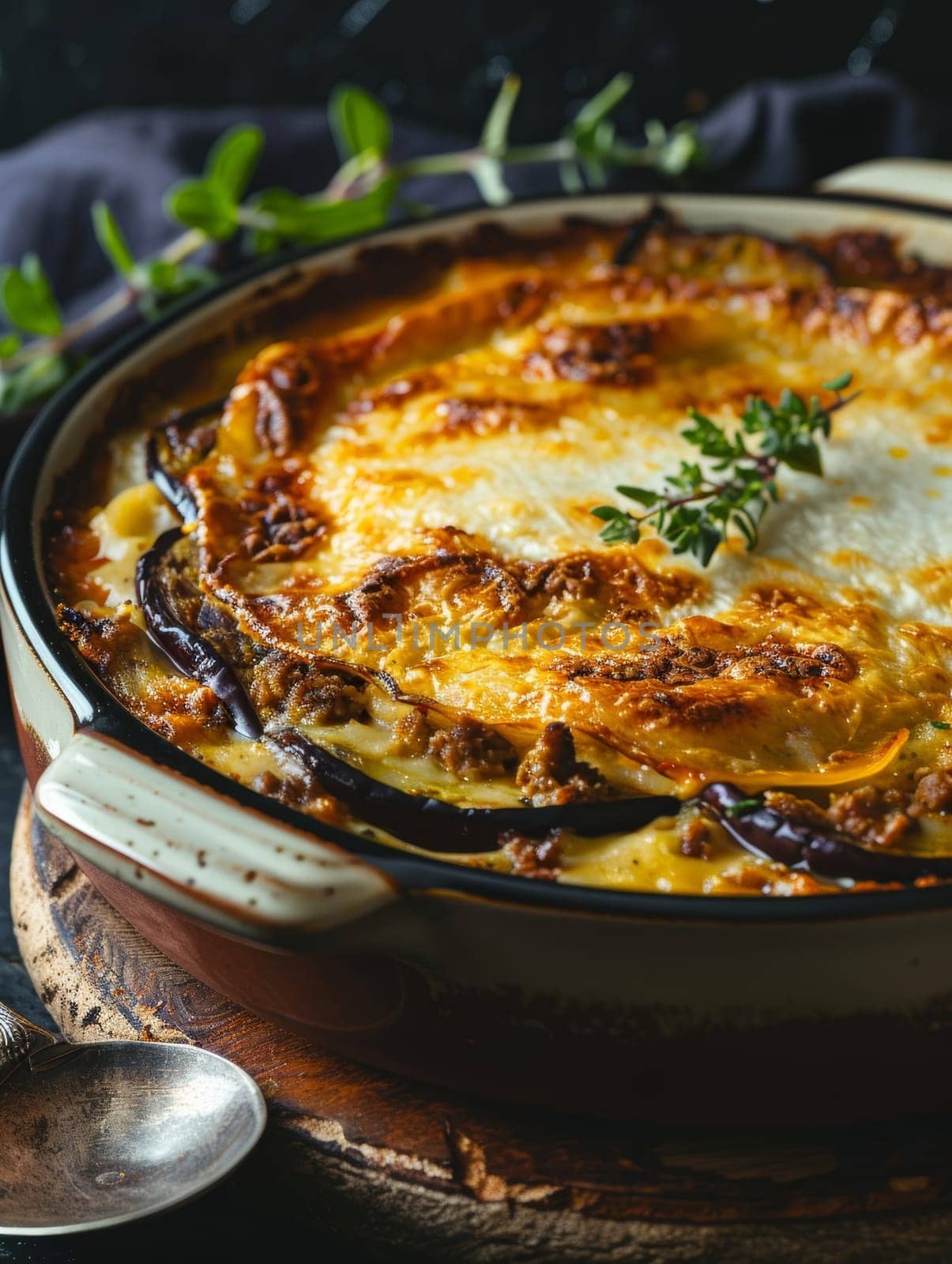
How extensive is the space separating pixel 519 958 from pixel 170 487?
104 cm

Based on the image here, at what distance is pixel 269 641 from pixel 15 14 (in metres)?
3.12

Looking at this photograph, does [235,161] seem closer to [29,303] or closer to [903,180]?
[29,303]

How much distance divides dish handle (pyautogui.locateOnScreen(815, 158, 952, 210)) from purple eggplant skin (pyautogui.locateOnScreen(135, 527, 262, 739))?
1745 mm

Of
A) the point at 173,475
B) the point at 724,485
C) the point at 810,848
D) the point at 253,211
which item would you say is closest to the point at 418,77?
the point at 253,211

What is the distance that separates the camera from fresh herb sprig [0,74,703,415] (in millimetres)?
2766

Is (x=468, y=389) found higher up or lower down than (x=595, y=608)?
higher up

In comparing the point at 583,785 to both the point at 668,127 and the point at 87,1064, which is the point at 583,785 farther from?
the point at 668,127

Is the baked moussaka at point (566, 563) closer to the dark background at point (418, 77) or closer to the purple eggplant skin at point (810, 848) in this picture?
the purple eggplant skin at point (810, 848)

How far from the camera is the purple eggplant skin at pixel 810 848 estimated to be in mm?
1382

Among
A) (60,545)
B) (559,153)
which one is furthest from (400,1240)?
(559,153)

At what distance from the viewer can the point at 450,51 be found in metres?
4.01

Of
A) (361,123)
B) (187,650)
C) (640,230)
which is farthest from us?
(361,123)

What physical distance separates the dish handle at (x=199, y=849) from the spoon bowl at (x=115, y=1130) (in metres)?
0.32

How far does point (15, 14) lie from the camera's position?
3951 millimetres
